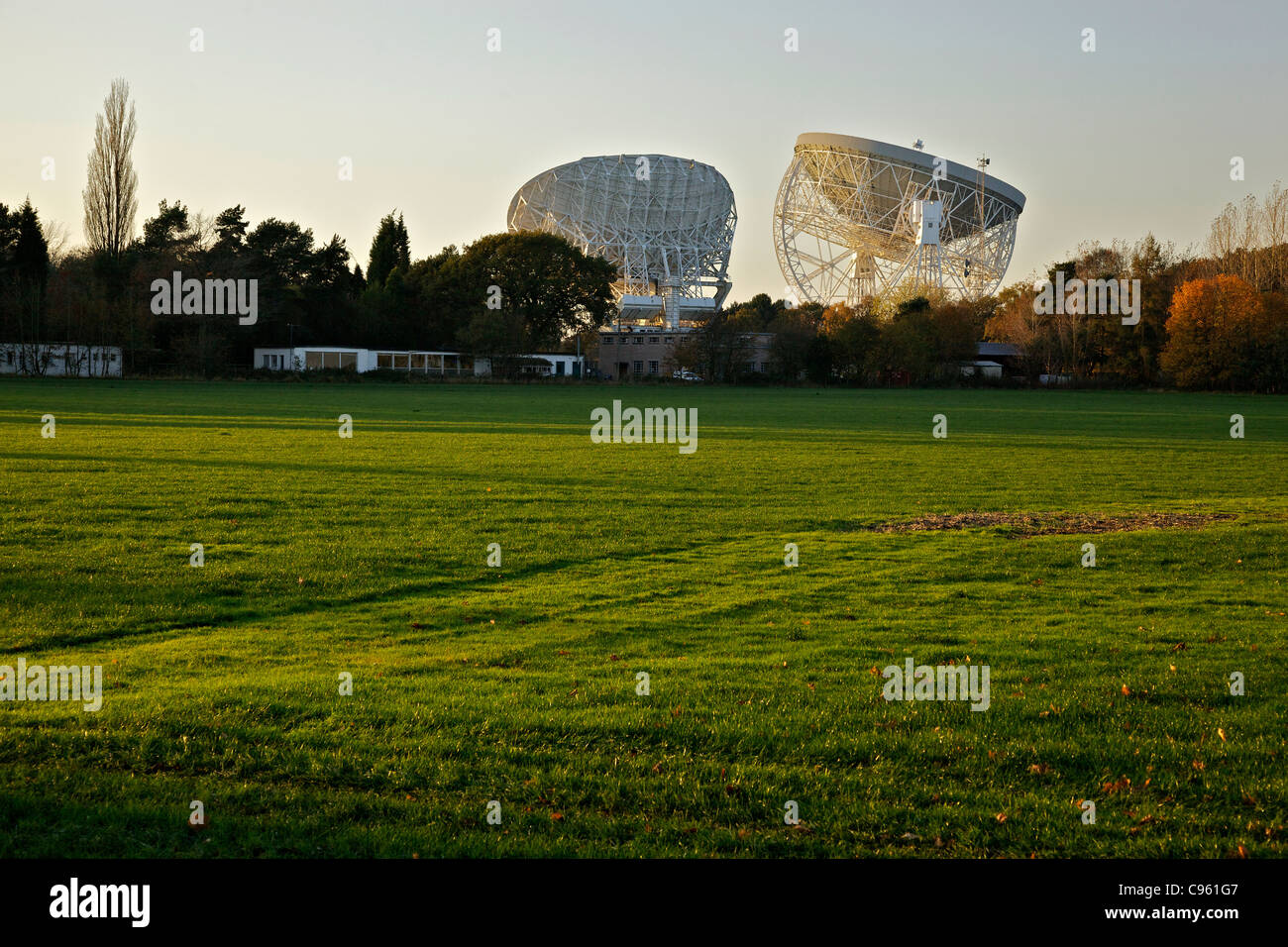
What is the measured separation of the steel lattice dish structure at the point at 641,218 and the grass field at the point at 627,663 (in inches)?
3774

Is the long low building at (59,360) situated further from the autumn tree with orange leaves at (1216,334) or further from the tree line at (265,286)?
the autumn tree with orange leaves at (1216,334)

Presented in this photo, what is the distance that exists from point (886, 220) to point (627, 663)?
311 feet

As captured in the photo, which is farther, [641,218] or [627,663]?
[641,218]

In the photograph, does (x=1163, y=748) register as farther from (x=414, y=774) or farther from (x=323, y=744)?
(x=323, y=744)

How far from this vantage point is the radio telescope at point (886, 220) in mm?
95812

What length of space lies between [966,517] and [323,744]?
14.4 metres

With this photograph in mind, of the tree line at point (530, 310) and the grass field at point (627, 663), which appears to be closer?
the grass field at point (627, 663)

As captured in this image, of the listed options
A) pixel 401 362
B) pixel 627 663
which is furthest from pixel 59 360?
pixel 627 663

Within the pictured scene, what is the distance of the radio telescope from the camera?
95.8m

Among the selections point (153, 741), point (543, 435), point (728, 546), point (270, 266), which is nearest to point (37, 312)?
point (270, 266)

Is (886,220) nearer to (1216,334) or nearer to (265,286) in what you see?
(1216,334)

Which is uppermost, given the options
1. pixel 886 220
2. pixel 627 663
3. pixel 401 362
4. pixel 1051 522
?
pixel 886 220

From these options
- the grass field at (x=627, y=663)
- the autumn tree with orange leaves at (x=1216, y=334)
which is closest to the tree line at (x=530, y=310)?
the autumn tree with orange leaves at (x=1216, y=334)

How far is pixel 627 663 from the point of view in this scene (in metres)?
9.80
